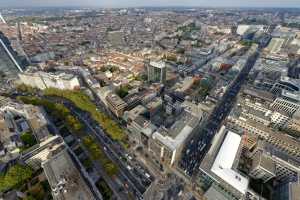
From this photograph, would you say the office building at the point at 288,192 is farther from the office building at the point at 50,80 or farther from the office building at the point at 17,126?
the office building at the point at 50,80

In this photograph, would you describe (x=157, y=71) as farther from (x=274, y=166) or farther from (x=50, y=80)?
(x=274, y=166)

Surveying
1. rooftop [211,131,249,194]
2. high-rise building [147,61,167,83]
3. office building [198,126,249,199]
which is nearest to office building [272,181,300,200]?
office building [198,126,249,199]

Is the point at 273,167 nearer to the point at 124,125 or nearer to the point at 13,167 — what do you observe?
the point at 124,125

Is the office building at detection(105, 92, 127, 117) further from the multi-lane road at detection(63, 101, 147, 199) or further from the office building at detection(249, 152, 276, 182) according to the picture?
the office building at detection(249, 152, 276, 182)

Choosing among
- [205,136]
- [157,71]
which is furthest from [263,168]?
[157,71]

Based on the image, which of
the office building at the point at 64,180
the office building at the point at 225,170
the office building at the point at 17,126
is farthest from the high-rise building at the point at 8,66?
the office building at the point at 225,170
